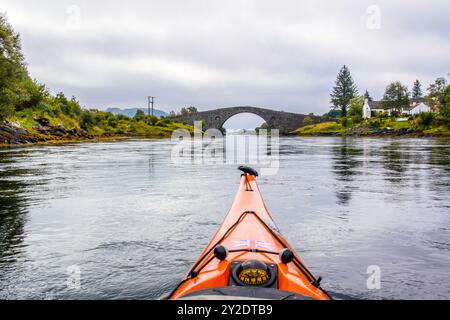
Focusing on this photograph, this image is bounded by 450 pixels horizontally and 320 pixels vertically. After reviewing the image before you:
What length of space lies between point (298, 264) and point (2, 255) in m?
5.44

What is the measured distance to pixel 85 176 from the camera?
700 inches

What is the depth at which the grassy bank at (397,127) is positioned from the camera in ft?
243

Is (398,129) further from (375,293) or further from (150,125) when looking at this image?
(375,293)

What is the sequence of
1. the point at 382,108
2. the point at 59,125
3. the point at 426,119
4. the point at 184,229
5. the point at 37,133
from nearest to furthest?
the point at 184,229
the point at 37,133
the point at 59,125
the point at 426,119
the point at 382,108

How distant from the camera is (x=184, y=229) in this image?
Answer: 30.0ft

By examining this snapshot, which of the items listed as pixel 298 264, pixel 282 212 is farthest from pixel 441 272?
pixel 282 212

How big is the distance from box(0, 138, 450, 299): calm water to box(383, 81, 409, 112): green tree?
335 feet

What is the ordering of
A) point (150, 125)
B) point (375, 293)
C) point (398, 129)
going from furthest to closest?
point (150, 125) < point (398, 129) < point (375, 293)

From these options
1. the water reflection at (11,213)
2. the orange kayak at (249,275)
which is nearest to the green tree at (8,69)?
the water reflection at (11,213)

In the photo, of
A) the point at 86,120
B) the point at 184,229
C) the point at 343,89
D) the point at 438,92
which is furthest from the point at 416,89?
the point at 184,229

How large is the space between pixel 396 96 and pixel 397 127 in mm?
30031

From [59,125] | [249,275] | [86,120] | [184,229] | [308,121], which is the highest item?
[308,121]

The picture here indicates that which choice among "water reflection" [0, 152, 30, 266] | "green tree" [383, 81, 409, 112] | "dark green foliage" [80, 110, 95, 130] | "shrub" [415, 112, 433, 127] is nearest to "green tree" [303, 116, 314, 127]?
"green tree" [383, 81, 409, 112]

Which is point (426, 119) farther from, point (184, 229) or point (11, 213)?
point (11, 213)
